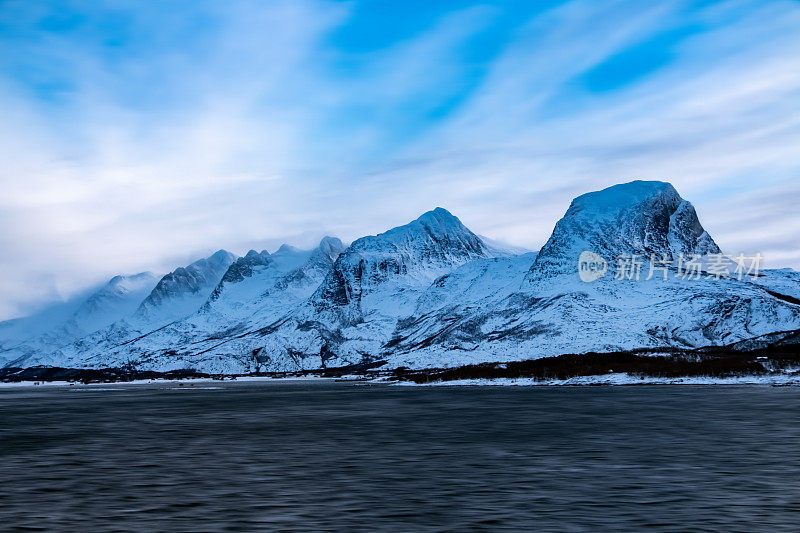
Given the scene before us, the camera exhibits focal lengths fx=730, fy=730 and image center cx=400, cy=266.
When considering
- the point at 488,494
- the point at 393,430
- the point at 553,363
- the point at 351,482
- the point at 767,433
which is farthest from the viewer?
the point at 553,363

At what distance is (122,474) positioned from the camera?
79.9ft

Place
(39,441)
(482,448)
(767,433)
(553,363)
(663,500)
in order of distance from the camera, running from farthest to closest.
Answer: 1. (553,363)
2. (39,441)
3. (767,433)
4. (482,448)
5. (663,500)

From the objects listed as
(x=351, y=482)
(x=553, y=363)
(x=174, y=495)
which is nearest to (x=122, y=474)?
(x=174, y=495)

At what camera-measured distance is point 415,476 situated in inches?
916

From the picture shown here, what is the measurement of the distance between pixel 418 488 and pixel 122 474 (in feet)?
34.1

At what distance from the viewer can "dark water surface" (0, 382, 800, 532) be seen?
655 inches

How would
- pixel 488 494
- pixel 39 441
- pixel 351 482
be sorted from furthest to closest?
pixel 39 441
pixel 351 482
pixel 488 494

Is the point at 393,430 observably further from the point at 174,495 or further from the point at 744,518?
the point at 744,518

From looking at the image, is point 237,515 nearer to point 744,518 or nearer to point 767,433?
point 744,518

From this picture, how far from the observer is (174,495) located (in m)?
20.1

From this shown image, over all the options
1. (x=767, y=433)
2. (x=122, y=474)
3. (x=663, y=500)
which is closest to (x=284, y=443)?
(x=122, y=474)

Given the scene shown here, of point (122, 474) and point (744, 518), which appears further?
point (122, 474)

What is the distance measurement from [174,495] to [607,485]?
40.0 feet

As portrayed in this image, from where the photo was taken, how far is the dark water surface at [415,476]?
16.6 metres
